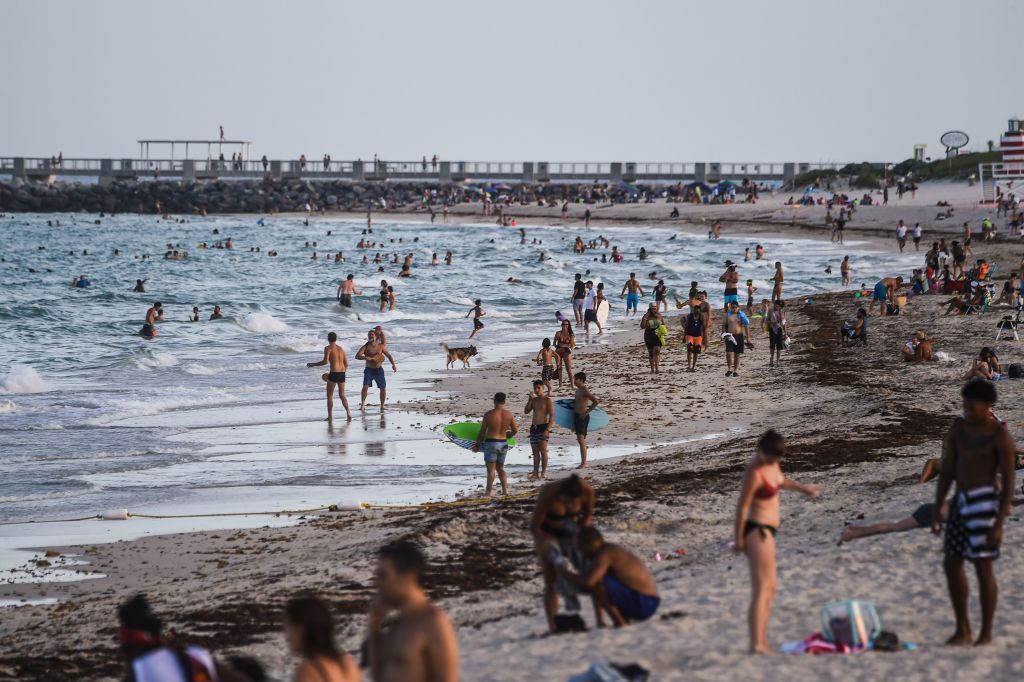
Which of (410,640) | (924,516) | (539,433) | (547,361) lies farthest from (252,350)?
(410,640)

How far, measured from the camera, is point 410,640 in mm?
5012

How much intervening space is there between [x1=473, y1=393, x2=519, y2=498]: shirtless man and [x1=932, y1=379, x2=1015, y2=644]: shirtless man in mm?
7056

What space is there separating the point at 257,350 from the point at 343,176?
87265 mm

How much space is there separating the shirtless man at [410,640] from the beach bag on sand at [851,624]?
10.1 ft

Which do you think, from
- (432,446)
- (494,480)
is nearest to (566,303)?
(432,446)

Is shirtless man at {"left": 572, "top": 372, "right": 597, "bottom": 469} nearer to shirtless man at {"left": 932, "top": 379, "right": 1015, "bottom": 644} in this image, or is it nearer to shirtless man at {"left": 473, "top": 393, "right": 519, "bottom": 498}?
shirtless man at {"left": 473, "top": 393, "right": 519, "bottom": 498}

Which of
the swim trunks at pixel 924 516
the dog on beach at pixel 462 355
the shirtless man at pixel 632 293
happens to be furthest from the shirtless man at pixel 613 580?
the shirtless man at pixel 632 293

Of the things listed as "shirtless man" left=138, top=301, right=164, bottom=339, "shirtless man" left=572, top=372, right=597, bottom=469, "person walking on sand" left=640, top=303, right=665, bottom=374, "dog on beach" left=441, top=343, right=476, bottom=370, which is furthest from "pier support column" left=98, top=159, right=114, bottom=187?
"shirtless man" left=572, top=372, right=597, bottom=469

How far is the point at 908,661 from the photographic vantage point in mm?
7051

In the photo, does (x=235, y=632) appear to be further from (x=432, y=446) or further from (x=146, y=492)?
(x=432, y=446)

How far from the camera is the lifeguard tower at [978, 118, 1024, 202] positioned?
56469mm

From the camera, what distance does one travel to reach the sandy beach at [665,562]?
7484mm

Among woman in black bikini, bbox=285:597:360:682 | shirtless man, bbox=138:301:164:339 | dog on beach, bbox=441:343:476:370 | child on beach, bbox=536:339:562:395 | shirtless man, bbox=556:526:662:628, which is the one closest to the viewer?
woman in black bikini, bbox=285:597:360:682

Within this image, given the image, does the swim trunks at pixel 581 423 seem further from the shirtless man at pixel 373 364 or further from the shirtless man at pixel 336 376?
the shirtless man at pixel 373 364
